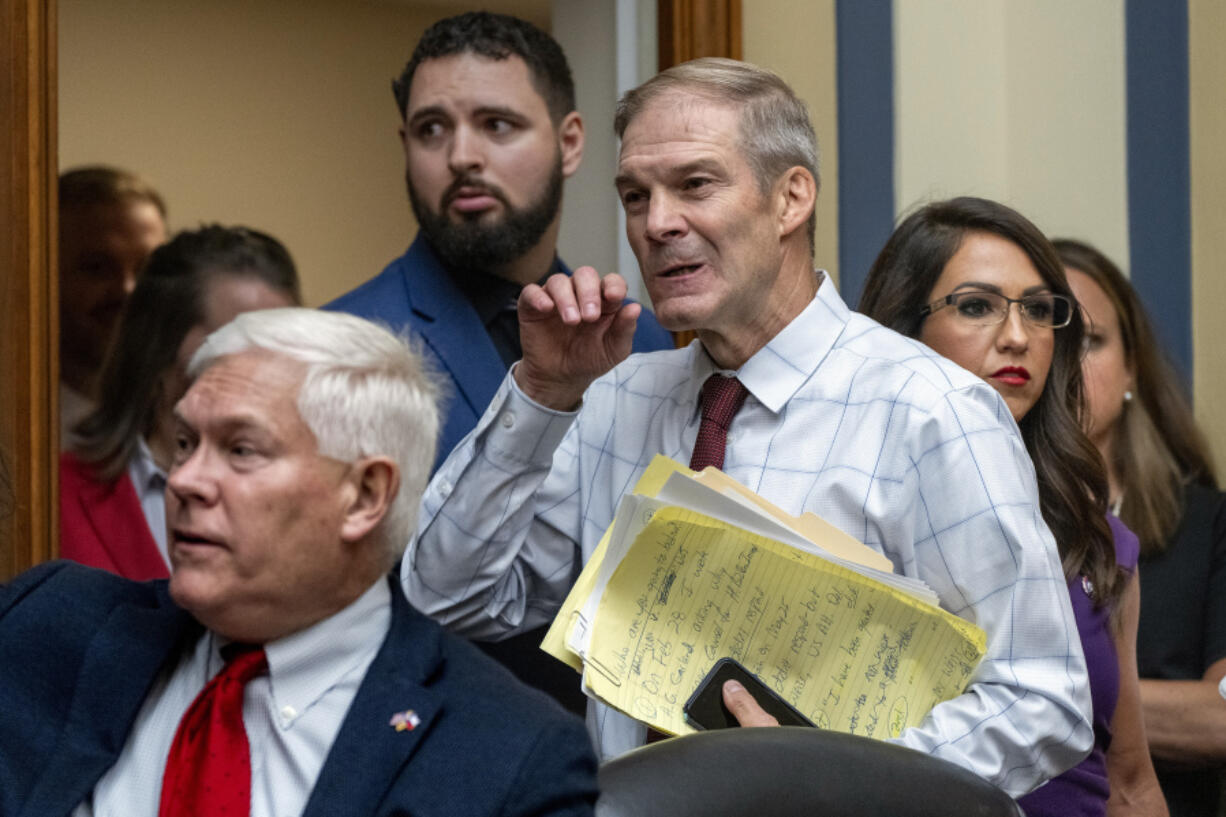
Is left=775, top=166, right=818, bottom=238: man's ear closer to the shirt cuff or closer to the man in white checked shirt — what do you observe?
the man in white checked shirt

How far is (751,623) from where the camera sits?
1.73 meters

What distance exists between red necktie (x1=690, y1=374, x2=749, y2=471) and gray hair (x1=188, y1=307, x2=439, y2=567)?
37cm

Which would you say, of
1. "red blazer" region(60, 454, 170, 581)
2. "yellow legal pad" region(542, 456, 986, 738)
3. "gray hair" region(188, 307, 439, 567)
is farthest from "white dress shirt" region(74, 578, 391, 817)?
"red blazer" region(60, 454, 170, 581)

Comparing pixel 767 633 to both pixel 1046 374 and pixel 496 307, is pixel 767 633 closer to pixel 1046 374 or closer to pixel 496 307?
pixel 1046 374

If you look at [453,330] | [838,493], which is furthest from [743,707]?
[453,330]

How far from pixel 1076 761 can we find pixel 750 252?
74cm

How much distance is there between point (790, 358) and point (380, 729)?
730mm

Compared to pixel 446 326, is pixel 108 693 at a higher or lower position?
lower

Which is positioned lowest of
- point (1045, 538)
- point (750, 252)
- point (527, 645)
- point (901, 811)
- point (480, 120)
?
point (527, 645)

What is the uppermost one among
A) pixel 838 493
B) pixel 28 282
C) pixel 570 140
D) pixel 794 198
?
pixel 570 140

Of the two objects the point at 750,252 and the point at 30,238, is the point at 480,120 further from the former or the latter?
the point at 750,252

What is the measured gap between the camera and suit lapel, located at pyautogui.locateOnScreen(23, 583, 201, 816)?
1.51 metres

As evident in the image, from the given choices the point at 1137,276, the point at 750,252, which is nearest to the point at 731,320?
the point at 750,252

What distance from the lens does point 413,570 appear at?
2.01 meters
